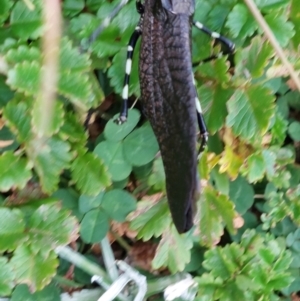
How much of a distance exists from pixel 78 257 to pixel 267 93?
61cm

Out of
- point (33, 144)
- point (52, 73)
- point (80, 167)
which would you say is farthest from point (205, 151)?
point (52, 73)

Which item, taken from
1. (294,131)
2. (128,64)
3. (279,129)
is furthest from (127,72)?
(294,131)

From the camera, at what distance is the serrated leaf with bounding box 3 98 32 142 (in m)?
1.06

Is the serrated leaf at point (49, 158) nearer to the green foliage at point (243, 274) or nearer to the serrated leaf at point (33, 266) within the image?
the serrated leaf at point (33, 266)

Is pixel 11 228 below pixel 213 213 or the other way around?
the other way around

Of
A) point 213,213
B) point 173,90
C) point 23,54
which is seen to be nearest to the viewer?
point 173,90

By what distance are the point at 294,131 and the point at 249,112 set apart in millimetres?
341

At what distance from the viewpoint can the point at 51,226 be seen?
1119 mm

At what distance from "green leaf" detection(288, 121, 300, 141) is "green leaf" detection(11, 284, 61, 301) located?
0.79m

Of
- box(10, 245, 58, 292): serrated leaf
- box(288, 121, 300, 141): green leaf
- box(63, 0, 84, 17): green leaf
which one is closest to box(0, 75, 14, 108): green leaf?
box(63, 0, 84, 17): green leaf

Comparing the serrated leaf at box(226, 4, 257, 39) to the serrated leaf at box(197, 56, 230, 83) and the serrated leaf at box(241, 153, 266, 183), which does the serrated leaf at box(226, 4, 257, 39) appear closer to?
the serrated leaf at box(197, 56, 230, 83)

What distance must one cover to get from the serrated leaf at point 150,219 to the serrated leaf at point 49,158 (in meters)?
0.23

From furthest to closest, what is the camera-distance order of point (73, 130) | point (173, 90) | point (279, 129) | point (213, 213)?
point (279, 129)
point (213, 213)
point (73, 130)
point (173, 90)

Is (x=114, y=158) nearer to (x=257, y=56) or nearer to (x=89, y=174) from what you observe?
(x=89, y=174)
